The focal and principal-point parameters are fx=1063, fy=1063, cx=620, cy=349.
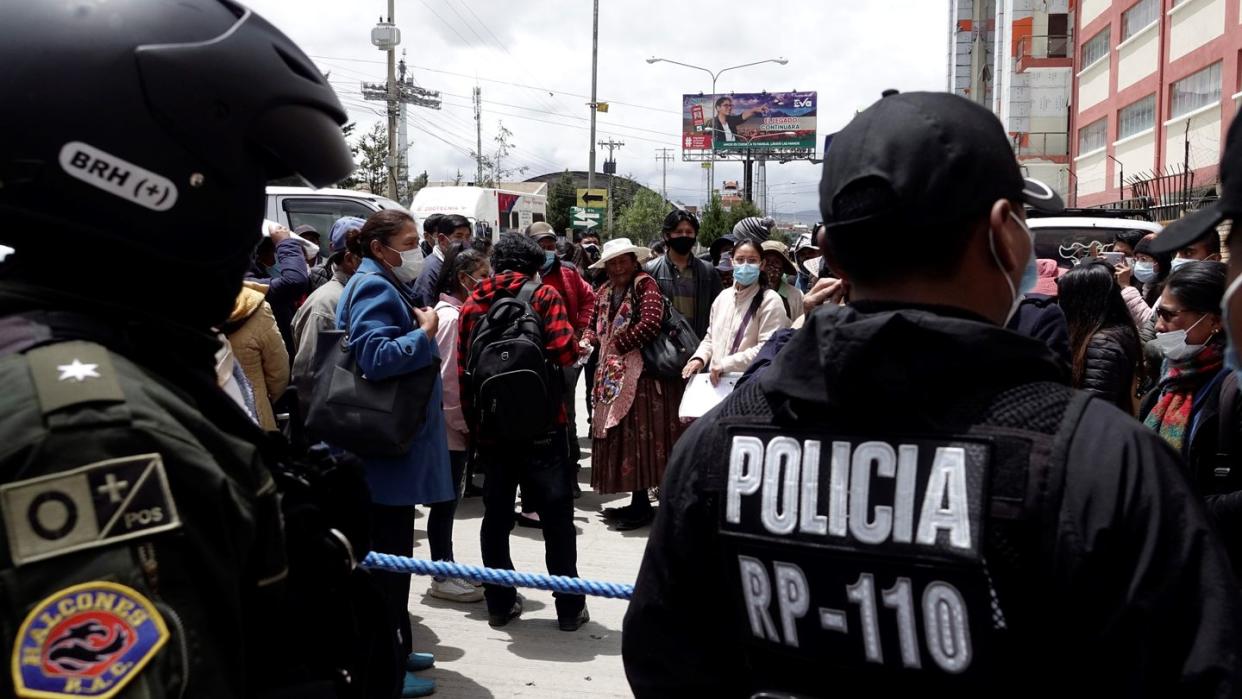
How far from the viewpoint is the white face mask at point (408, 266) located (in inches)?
179

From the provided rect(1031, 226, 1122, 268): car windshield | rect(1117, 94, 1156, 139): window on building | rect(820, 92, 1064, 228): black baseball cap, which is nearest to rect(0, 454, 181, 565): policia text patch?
rect(820, 92, 1064, 228): black baseball cap

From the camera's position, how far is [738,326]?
6379 mm

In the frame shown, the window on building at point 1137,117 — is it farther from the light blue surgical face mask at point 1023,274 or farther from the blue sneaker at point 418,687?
the light blue surgical face mask at point 1023,274

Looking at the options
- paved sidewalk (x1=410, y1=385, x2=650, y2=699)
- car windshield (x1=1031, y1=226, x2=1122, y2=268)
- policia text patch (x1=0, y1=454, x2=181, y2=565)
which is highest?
car windshield (x1=1031, y1=226, x2=1122, y2=268)

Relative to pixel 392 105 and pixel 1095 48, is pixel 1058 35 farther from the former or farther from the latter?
pixel 392 105

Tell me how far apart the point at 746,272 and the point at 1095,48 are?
36982 millimetres

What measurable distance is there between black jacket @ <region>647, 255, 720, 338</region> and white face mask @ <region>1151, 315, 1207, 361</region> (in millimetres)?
3587

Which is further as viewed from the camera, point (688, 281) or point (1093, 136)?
point (1093, 136)

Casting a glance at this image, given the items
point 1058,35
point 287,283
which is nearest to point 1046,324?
point 287,283

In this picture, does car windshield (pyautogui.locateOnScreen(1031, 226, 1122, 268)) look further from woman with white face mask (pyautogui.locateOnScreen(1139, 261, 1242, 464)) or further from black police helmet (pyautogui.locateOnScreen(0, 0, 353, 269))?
black police helmet (pyautogui.locateOnScreen(0, 0, 353, 269))

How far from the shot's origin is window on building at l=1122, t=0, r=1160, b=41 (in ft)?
99.8

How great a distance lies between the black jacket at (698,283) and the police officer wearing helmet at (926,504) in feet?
19.1

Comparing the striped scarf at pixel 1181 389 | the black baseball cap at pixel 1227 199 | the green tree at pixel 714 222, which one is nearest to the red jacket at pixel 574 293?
the striped scarf at pixel 1181 389

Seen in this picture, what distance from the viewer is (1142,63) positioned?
103 ft
